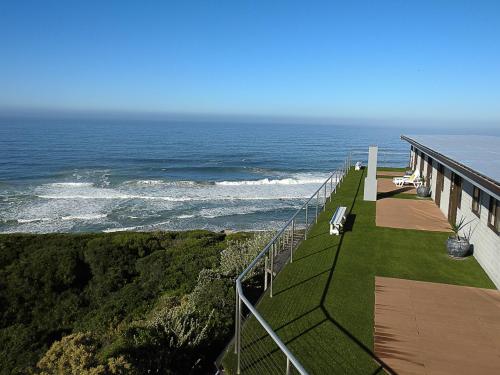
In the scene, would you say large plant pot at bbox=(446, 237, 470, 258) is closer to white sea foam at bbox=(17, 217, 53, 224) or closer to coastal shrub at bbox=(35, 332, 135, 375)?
coastal shrub at bbox=(35, 332, 135, 375)

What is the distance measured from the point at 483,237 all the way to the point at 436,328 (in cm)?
372

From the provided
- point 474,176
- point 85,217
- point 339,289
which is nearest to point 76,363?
point 339,289

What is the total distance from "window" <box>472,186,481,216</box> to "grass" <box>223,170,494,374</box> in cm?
116

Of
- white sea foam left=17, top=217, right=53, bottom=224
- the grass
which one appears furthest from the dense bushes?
white sea foam left=17, top=217, right=53, bottom=224

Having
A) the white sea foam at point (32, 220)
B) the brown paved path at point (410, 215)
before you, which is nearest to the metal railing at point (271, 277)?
the brown paved path at point (410, 215)

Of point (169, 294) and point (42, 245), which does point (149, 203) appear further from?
point (169, 294)

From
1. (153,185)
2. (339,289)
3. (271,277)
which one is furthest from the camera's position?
(153,185)

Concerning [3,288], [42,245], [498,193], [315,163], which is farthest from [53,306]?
[315,163]

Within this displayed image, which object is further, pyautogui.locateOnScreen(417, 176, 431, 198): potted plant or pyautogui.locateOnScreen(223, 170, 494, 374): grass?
pyautogui.locateOnScreen(417, 176, 431, 198): potted plant

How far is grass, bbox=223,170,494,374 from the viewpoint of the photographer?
5.29 m

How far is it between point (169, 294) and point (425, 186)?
1209 centimetres

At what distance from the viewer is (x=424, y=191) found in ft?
55.8

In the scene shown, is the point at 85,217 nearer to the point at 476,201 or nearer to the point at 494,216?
the point at 476,201

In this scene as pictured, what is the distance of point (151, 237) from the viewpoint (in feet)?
61.4
